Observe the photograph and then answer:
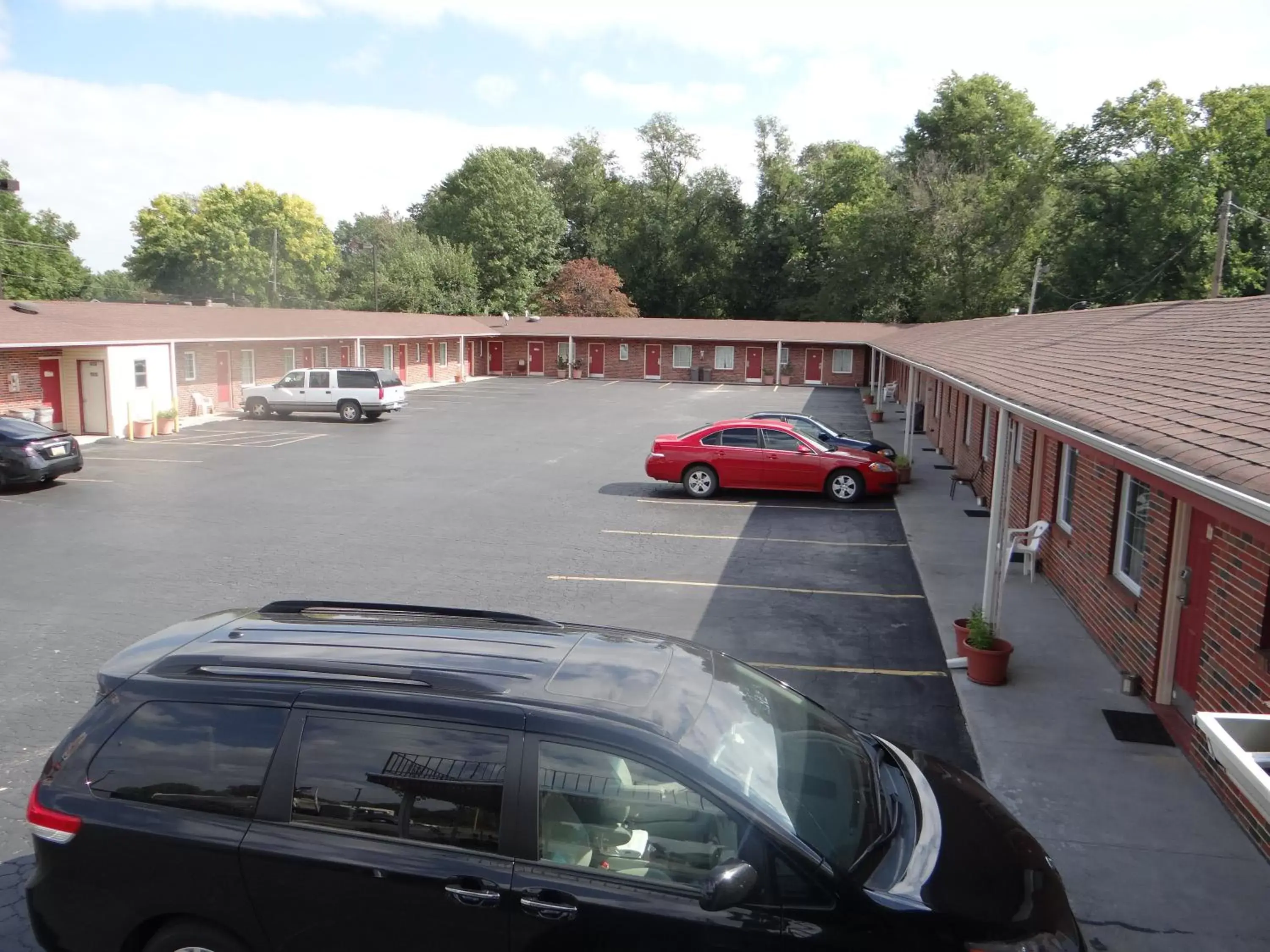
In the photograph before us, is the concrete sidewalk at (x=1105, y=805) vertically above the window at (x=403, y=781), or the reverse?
the window at (x=403, y=781)

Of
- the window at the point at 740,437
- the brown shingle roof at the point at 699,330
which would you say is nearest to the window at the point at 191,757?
the window at the point at 740,437

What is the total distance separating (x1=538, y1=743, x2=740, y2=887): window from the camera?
3.62 metres

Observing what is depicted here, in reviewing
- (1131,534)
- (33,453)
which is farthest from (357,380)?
(1131,534)

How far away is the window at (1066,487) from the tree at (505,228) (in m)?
59.1

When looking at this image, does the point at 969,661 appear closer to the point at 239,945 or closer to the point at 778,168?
the point at 239,945

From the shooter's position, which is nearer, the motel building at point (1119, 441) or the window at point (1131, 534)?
the motel building at point (1119, 441)

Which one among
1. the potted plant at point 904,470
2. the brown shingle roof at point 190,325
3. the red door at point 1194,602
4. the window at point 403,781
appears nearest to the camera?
the window at point 403,781

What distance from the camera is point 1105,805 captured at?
21.5 feet

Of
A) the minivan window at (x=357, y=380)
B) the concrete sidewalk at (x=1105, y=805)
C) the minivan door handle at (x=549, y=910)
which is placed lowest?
the concrete sidewalk at (x=1105, y=805)

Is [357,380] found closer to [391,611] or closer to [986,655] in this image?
[986,655]

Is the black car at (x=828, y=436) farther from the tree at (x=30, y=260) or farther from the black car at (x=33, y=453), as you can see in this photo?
the tree at (x=30, y=260)

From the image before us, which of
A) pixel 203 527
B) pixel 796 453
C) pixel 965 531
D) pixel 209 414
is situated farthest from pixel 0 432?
pixel 965 531

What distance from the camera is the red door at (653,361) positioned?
53469 millimetres

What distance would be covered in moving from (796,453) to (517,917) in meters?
15.5
